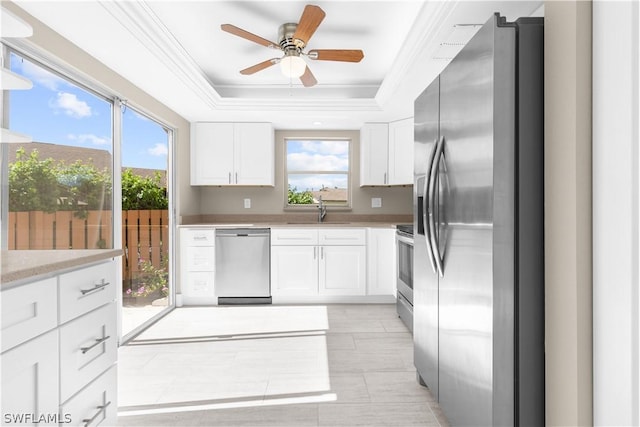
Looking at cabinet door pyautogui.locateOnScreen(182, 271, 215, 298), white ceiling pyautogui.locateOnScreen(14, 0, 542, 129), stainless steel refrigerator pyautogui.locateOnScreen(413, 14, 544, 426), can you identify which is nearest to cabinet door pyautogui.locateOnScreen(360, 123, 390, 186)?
white ceiling pyautogui.locateOnScreen(14, 0, 542, 129)

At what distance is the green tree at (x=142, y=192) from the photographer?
333 centimetres

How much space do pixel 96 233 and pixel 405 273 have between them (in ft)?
8.36

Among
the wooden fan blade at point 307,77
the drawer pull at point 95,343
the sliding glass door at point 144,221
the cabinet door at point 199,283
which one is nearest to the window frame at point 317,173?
the cabinet door at point 199,283

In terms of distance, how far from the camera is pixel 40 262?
1295mm

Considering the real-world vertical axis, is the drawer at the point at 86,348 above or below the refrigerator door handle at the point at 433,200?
below

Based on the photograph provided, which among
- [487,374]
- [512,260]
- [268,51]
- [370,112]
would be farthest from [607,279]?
[370,112]

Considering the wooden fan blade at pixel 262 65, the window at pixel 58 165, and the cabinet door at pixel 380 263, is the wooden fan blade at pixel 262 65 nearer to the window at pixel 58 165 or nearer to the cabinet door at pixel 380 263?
the window at pixel 58 165

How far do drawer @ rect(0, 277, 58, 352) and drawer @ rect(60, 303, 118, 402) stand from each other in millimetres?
102

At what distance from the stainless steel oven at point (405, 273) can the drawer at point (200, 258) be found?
2.05m

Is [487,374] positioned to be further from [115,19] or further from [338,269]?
[338,269]

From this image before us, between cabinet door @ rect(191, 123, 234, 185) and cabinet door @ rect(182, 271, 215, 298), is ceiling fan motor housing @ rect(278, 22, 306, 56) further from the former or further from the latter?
cabinet door @ rect(182, 271, 215, 298)

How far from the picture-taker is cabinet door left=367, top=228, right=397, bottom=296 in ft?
14.3

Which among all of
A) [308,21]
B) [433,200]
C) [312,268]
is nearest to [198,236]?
[312,268]

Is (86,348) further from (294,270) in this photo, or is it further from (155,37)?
(294,270)
